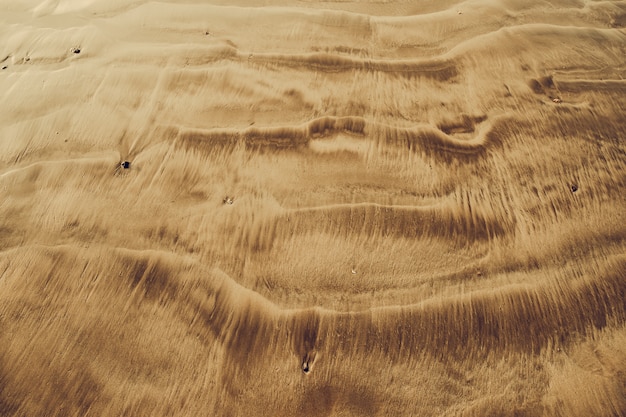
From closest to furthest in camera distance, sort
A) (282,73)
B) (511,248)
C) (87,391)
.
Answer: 1. (87,391)
2. (511,248)
3. (282,73)

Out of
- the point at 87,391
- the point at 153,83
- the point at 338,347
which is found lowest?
the point at 87,391

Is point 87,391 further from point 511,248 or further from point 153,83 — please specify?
point 511,248

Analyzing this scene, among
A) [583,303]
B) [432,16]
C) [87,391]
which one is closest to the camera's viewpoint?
[87,391]

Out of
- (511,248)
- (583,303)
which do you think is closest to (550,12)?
(511,248)

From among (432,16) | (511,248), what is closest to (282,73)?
(432,16)

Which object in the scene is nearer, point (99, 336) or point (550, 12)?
point (99, 336)

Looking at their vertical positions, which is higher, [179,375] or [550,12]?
[550,12]

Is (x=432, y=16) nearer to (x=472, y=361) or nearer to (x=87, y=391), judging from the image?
(x=472, y=361)
